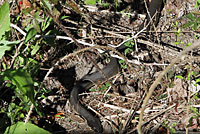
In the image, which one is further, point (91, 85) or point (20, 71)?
point (91, 85)

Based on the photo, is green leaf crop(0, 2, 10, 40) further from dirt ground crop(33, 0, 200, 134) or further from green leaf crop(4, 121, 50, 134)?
dirt ground crop(33, 0, 200, 134)

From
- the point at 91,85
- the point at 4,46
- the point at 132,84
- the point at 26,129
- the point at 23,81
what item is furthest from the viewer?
the point at 91,85

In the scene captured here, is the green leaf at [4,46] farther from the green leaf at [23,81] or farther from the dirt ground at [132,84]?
the dirt ground at [132,84]

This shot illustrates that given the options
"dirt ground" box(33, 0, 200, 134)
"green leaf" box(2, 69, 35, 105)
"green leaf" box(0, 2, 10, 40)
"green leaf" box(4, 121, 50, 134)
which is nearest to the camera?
"green leaf" box(2, 69, 35, 105)

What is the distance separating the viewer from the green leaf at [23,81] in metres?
2.03

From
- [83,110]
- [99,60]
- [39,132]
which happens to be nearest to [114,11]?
[99,60]

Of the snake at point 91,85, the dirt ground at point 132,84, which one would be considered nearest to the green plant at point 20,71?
the dirt ground at point 132,84

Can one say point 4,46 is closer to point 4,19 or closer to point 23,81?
point 4,19

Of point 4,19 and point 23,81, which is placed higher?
point 4,19

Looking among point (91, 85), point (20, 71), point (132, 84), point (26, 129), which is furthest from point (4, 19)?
point (132, 84)

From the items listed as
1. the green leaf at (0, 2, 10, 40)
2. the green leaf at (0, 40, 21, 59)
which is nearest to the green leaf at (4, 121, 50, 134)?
the green leaf at (0, 40, 21, 59)

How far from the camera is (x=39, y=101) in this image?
3486 millimetres

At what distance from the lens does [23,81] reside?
2074 mm

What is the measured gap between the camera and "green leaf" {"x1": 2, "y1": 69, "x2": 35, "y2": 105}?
80.0 inches
